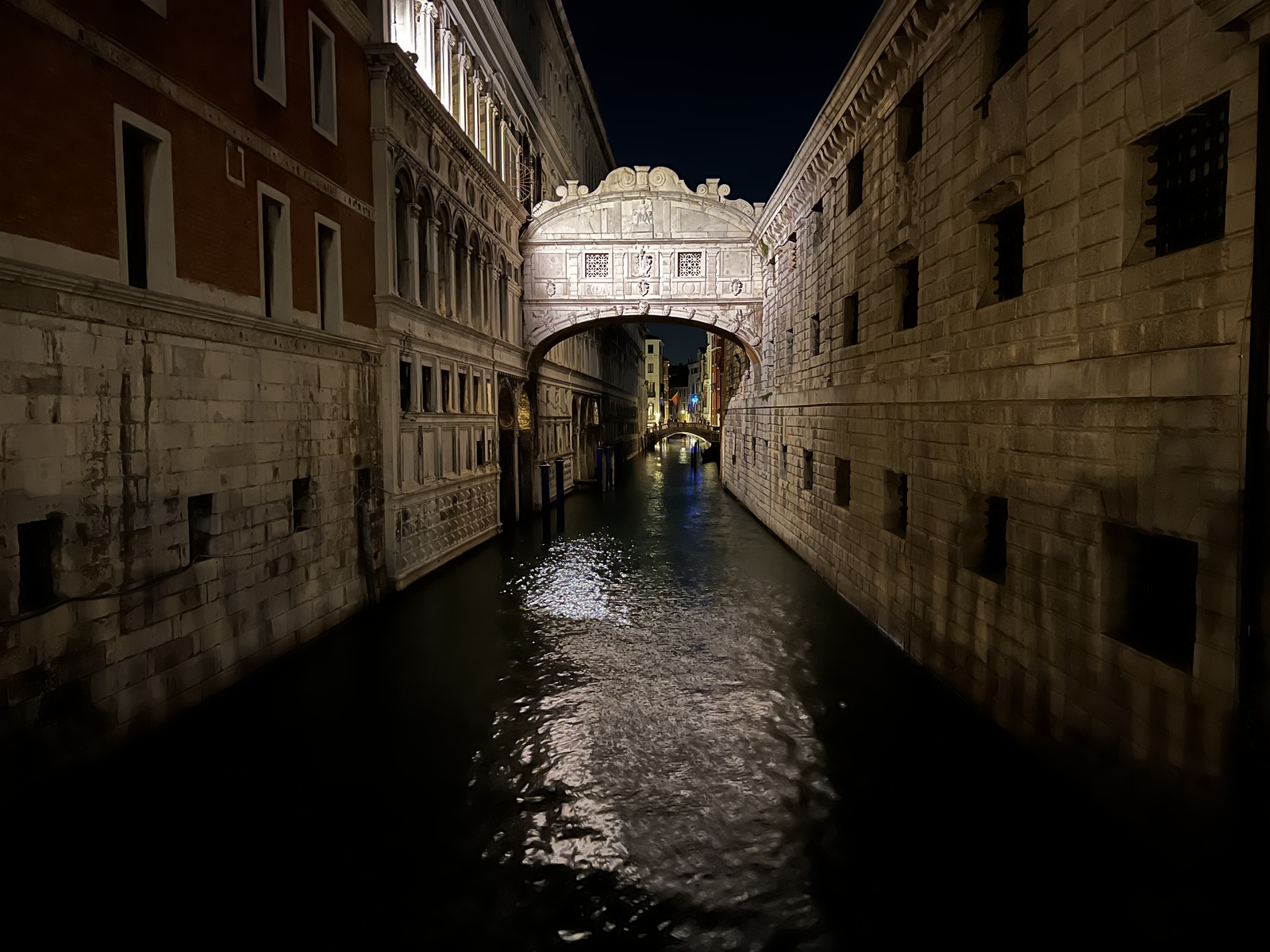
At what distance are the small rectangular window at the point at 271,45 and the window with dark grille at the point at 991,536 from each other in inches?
388

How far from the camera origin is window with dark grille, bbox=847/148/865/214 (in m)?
13.0

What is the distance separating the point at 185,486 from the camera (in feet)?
26.2

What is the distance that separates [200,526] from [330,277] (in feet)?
15.1

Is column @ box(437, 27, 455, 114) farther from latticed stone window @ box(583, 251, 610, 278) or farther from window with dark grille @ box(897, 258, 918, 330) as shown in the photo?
window with dark grille @ box(897, 258, 918, 330)

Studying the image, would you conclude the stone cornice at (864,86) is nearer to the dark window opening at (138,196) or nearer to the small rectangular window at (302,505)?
the dark window opening at (138,196)

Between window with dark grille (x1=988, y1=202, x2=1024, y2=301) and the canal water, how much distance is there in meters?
4.43

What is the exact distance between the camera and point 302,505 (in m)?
10.7

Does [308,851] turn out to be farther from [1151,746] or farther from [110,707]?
[1151,746]

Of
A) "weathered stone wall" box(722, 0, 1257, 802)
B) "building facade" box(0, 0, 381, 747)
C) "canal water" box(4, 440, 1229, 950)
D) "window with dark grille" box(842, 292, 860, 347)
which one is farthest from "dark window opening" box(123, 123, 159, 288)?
"window with dark grille" box(842, 292, 860, 347)

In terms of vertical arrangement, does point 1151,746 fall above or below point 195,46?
below

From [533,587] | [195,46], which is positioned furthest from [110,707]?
[533,587]

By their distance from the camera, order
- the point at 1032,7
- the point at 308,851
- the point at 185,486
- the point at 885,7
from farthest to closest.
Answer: the point at 885,7 < the point at 185,486 < the point at 1032,7 < the point at 308,851

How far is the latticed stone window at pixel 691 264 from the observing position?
899 inches

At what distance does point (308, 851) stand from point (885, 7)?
1164cm
